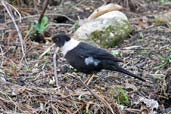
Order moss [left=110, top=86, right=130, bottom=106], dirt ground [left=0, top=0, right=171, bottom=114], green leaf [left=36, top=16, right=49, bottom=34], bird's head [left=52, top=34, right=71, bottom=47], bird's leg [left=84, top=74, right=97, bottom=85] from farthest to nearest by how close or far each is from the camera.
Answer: green leaf [left=36, top=16, right=49, bottom=34] < bird's head [left=52, top=34, right=71, bottom=47] < bird's leg [left=84, top=74, right=97, bottom=85] < moss [left=110, top=86, right=130, bottom=106] < dirt ground [left=0, top=0, right=171, bottom=114]

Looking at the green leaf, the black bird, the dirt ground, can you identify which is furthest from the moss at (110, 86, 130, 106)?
the green leaf

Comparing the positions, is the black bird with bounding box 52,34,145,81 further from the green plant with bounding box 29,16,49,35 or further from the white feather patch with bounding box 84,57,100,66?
the green plant with bounding box 29,16,49,35

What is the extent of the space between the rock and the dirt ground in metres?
0.11

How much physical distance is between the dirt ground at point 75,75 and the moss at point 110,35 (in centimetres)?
9

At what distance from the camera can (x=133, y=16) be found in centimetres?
682

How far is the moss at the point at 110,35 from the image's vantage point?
5.69 metres

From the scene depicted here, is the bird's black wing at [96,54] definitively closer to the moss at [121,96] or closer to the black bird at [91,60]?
the black bird at [91,60]

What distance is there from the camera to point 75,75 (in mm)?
4730

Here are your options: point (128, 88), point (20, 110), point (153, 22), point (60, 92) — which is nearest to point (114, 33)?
point (153, 22)

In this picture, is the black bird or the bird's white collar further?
the bird's white collar

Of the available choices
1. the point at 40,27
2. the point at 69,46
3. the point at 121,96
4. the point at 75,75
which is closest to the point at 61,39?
the point at 69,46

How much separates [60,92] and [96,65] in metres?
0.47

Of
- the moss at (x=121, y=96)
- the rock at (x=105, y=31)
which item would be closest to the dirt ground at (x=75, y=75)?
the moss at (x=121, y=96)

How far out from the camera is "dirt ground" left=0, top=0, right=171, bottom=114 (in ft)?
13.6
